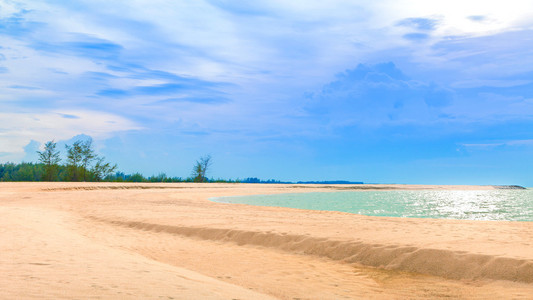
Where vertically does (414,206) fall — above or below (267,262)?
above

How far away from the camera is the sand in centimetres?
707

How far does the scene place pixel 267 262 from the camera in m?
11.4

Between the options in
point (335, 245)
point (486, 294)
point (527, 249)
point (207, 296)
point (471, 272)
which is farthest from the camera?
point (335, 245)

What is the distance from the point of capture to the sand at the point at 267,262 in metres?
7.07

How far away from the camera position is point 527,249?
10.8m

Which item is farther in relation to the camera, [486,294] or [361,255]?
[361,255]

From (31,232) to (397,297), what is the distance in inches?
453

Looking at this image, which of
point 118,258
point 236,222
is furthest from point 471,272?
point 236,222

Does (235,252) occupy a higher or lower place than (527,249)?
lower

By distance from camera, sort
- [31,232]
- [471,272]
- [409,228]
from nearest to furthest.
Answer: [471,272] < [31,232] < [409,228]

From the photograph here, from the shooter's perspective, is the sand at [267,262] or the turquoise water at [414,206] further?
the turquoise water at [414,206]

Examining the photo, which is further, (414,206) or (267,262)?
(414,206)

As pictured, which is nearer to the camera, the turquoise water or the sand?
the sand

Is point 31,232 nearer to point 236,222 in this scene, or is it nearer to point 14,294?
point 236,222
